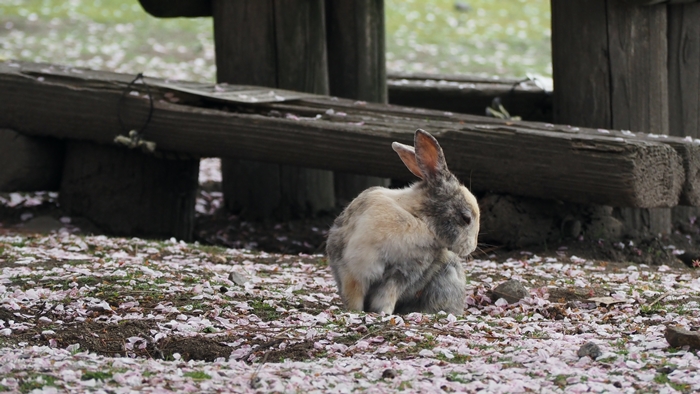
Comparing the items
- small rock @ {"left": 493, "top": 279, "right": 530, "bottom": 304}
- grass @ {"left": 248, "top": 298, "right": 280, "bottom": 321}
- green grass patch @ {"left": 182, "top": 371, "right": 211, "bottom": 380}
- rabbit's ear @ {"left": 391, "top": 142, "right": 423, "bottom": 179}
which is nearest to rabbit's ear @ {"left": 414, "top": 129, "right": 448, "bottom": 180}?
rabbit's ear @ {"left": 391, "top": 142, "right": 423, "bottom": 179}

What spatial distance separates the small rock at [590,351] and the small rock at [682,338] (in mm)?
380

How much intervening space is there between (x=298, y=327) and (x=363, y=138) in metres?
2.87

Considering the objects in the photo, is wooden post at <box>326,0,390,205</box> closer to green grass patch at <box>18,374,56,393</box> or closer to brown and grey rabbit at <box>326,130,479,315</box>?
brown and grey rabbit at <box>326,130,479,315</box>

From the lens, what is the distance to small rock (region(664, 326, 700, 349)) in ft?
14.2

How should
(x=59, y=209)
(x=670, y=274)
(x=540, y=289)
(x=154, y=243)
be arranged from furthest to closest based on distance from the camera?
(x=59, y=209) → (x=154, y=243) → (x=670, y=274) → (x=540, y=289)

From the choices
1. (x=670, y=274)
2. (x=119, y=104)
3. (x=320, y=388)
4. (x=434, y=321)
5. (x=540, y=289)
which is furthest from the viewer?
(x=119, y=104)

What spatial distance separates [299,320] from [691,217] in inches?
172

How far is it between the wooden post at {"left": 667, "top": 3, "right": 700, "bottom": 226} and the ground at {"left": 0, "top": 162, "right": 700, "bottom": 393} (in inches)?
51.8

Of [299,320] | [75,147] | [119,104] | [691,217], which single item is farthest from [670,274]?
[75,147]

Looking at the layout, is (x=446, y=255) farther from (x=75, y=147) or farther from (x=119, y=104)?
(x=75, y=147)

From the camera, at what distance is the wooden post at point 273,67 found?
344 inches

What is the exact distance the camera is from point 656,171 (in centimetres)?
691

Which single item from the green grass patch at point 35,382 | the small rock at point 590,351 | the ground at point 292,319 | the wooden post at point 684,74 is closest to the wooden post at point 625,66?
the wooden post at point 684,74

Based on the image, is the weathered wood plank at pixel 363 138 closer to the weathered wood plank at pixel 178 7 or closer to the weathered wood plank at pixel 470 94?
the weathered wood plank at pixel 178 7
